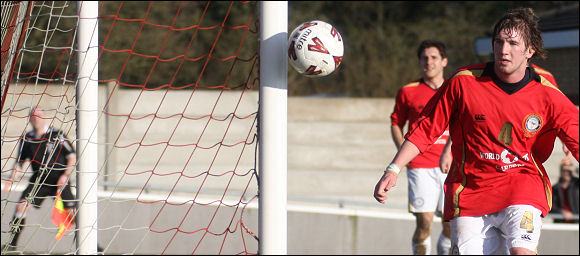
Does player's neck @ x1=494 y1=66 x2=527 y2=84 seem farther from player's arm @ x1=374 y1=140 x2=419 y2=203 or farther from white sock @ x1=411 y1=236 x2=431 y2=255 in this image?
white sock @ x1=411 y1=236 x2=431 y2=255

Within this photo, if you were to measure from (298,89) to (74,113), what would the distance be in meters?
9.85

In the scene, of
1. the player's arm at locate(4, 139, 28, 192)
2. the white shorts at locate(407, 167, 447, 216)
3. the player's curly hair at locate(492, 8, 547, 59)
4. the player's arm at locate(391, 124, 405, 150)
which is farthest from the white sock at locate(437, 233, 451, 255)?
the player's arm at locate(4, 139, 28, 192)

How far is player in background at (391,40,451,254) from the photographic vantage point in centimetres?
602

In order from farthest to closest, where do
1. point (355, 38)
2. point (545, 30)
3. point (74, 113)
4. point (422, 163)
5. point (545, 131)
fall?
1. point (355, 38)
2. point (545, 30)
3. point (422, 163)
4. point (74, 113)
5. point (545, 131)

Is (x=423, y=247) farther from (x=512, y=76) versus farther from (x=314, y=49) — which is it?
(x=314, y=49)

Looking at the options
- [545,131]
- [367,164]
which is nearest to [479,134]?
[545,131]

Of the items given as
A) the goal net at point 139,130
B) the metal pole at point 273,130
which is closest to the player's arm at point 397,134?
the goal net at point 139,130

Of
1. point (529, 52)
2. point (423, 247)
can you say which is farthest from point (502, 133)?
point (423, 247)

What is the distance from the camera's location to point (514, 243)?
3.31m

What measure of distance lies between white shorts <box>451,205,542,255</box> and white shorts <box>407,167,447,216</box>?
8.27ft

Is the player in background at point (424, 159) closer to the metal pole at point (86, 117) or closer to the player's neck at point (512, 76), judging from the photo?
the player's neck at point (512, 76)

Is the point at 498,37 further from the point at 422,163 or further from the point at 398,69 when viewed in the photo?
the point at 398,69

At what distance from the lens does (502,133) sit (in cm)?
344

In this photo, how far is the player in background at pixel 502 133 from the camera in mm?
3367
